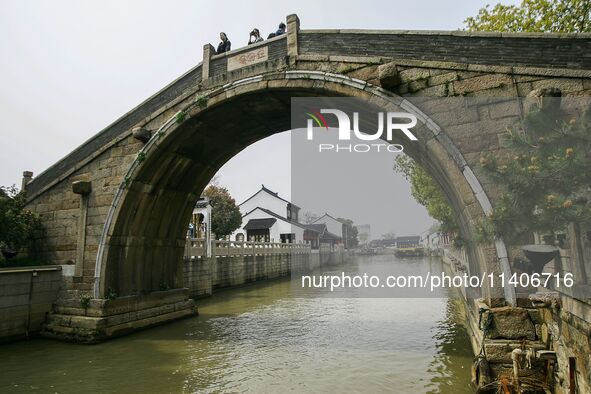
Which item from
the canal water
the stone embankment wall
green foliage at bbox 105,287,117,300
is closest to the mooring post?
the canal water

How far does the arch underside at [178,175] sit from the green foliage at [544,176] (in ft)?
8.59

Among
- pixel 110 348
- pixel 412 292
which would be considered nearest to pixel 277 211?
pixel 412 292

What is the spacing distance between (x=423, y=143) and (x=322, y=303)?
375 inches

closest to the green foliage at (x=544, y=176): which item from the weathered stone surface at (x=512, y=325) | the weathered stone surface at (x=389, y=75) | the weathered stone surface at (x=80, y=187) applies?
the weathered stone surface at (x=512, y=325)

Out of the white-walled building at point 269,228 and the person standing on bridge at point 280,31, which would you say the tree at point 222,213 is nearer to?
the white-walled building at point 269,228

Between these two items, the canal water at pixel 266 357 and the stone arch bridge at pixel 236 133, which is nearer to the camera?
the canal water at pixel 266 357

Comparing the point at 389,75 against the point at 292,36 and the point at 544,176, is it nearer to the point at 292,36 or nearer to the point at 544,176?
the point at 292,36

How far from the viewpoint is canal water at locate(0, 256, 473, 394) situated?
622 cm

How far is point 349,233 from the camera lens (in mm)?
66125

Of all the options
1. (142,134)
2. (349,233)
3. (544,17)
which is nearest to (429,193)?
(544,17)

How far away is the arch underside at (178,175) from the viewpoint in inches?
362

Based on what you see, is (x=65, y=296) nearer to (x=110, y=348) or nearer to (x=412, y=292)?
(x=110, y=348)

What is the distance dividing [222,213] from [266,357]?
916 inches

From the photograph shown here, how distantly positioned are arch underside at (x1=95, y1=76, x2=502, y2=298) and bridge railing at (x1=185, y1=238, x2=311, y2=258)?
14.0ft
